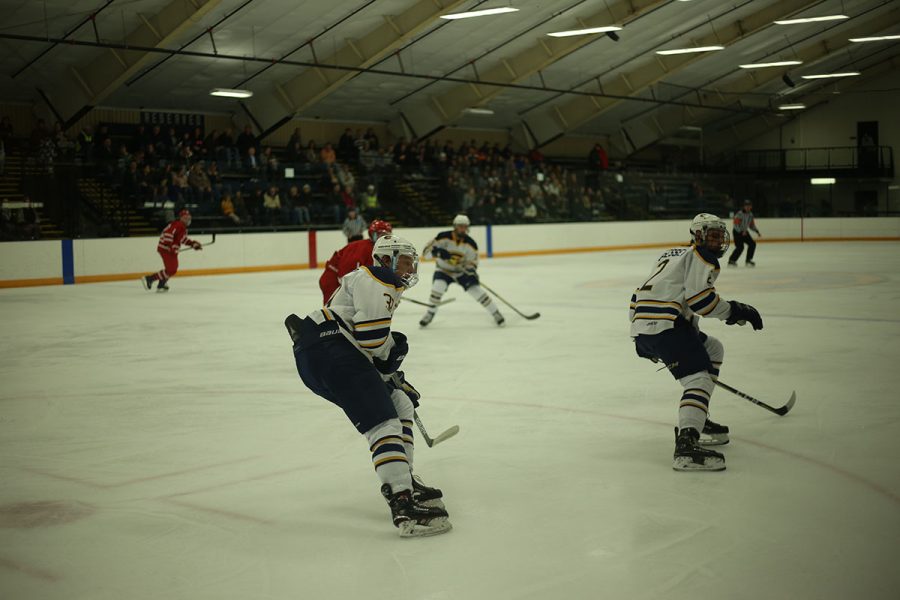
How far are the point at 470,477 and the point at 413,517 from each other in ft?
2.69

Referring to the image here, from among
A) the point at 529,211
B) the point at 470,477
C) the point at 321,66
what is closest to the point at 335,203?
the point at 321,66

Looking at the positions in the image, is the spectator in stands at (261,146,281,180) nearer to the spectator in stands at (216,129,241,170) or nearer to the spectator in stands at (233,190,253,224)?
the spectator in stands at (216,129,241,170)

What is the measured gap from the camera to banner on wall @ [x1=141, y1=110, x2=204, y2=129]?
24156mm

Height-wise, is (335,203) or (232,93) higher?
(232,93)

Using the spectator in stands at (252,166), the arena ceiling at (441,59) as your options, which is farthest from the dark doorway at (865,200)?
the spectator in stands at (252,166)

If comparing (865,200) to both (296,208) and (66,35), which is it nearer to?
(296,208)

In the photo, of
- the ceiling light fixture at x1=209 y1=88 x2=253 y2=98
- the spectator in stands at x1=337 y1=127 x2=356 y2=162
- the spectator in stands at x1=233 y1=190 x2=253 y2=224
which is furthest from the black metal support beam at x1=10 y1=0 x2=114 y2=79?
the spectator in stands at x1=337 y1=127 x2=356 y2=162

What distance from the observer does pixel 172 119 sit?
81.1ft

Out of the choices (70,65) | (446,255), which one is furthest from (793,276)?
(70,65)

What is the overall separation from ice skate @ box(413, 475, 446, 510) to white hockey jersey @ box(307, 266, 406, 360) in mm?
513

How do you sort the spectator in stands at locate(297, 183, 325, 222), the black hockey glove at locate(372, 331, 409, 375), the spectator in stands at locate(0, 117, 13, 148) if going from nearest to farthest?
the black hockey glove at locate(372, 331, 409, 375)
the spectator in stands at locate(0, 117, 13, 148)
the spectator in stands at locate(297, 183, 325, 222)

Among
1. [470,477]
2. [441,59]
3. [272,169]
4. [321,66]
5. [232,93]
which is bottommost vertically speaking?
[470,477]

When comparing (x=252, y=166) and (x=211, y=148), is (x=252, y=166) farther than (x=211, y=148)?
No

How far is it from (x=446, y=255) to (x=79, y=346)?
3458mm
